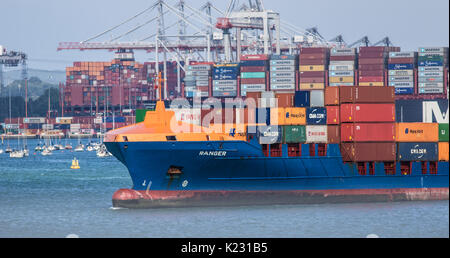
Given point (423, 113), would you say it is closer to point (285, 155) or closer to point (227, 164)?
point (285, 155)

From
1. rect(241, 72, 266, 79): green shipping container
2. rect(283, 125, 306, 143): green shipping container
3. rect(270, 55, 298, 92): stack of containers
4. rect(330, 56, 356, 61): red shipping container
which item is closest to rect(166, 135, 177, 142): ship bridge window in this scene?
rect(283, 125, 306, 143): green shipping container

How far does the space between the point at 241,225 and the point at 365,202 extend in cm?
870

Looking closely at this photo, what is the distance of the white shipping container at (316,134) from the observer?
123 ft

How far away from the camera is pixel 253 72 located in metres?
97.5

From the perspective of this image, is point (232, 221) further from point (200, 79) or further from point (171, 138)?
point (200, 79)

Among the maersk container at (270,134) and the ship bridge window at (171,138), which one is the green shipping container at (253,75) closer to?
the maersk container at (270,134)

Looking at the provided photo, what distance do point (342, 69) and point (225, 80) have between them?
17686 mm

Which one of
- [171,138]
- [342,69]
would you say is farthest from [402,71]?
[171,138]

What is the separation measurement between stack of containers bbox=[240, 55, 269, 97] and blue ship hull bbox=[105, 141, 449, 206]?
193 ft

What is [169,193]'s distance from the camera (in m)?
35.8

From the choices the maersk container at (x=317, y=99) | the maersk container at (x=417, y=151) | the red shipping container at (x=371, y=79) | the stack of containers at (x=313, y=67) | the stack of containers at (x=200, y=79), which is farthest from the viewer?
the stack of containers at (x=200, y=79)

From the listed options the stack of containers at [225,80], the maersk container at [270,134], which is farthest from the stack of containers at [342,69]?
the maersk container at [270,134]

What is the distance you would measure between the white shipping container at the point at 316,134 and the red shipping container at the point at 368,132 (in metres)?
0.90

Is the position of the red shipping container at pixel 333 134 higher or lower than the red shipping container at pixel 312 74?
lower
